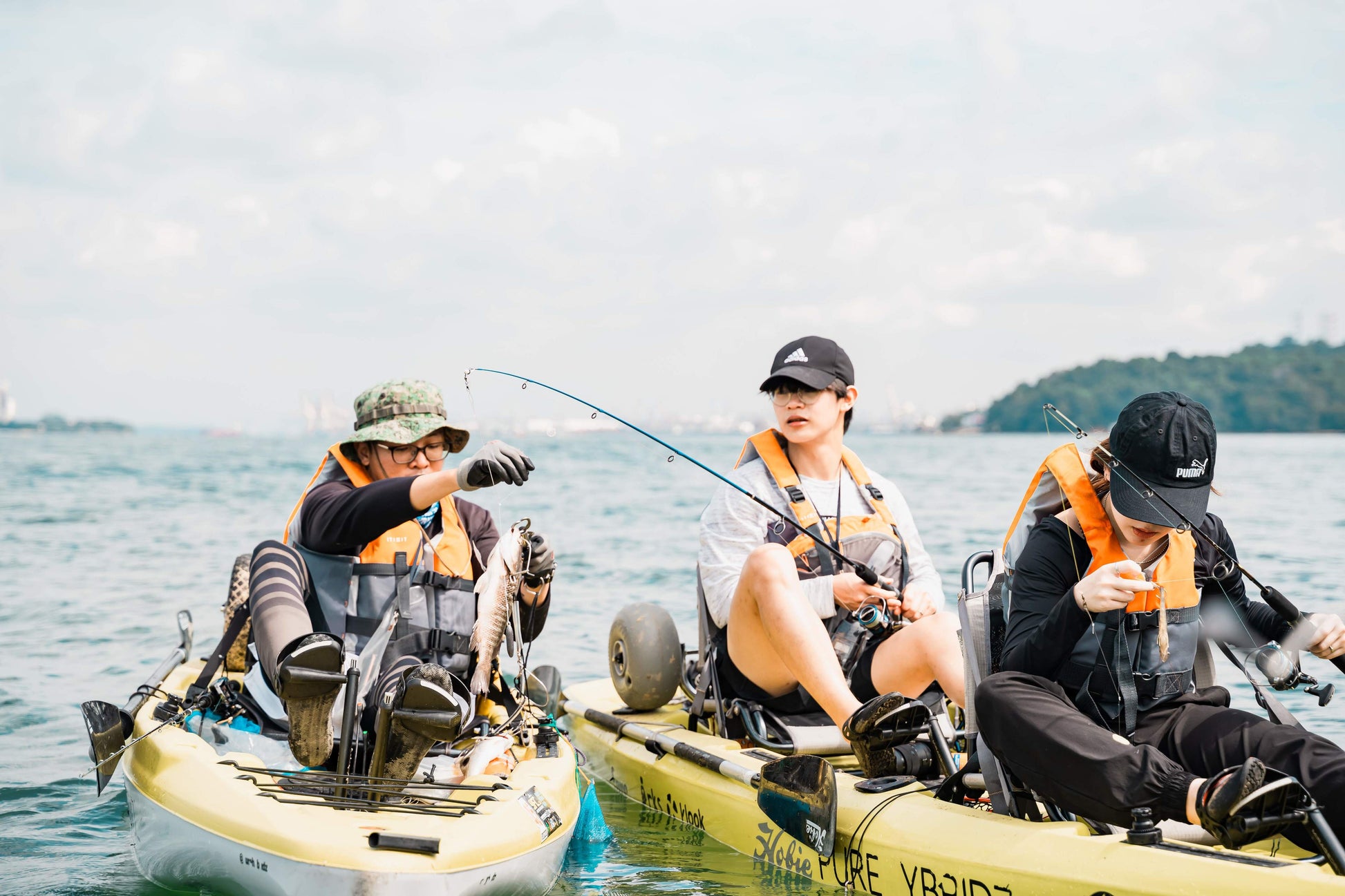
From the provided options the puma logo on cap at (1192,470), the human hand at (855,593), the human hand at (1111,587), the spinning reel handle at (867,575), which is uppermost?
the puma logo on cap at (1192,470)

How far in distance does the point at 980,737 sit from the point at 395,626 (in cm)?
220

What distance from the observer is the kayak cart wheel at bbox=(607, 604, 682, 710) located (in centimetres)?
597

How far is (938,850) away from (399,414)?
2.67 meters

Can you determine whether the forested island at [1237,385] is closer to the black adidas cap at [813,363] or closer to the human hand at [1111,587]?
the black adidas cap at [813,363]

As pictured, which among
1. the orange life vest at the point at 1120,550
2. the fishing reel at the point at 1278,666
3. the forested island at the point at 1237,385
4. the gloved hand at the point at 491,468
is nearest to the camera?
the orange life vest at the point at 1120,550

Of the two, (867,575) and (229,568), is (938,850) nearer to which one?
(867,575)

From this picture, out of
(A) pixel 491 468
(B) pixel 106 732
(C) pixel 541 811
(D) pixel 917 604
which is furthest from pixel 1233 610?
(B) pixel 106 732

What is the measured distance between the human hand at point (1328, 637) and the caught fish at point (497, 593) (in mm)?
2682

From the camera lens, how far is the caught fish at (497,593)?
4.68 meters

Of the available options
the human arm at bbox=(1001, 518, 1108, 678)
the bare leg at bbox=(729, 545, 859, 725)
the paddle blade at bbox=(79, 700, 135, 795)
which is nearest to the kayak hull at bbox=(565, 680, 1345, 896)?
the bare leg at bbox=(729, 545, 859, 725)

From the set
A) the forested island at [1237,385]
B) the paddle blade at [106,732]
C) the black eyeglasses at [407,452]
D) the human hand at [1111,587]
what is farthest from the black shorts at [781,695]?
the forested island at [1237,385]

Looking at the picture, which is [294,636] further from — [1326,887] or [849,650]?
[1326,887]

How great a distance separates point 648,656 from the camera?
19.6 ft

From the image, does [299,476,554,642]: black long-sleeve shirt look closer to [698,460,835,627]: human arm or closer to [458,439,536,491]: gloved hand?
[458,439,536,491]: gloved hand
